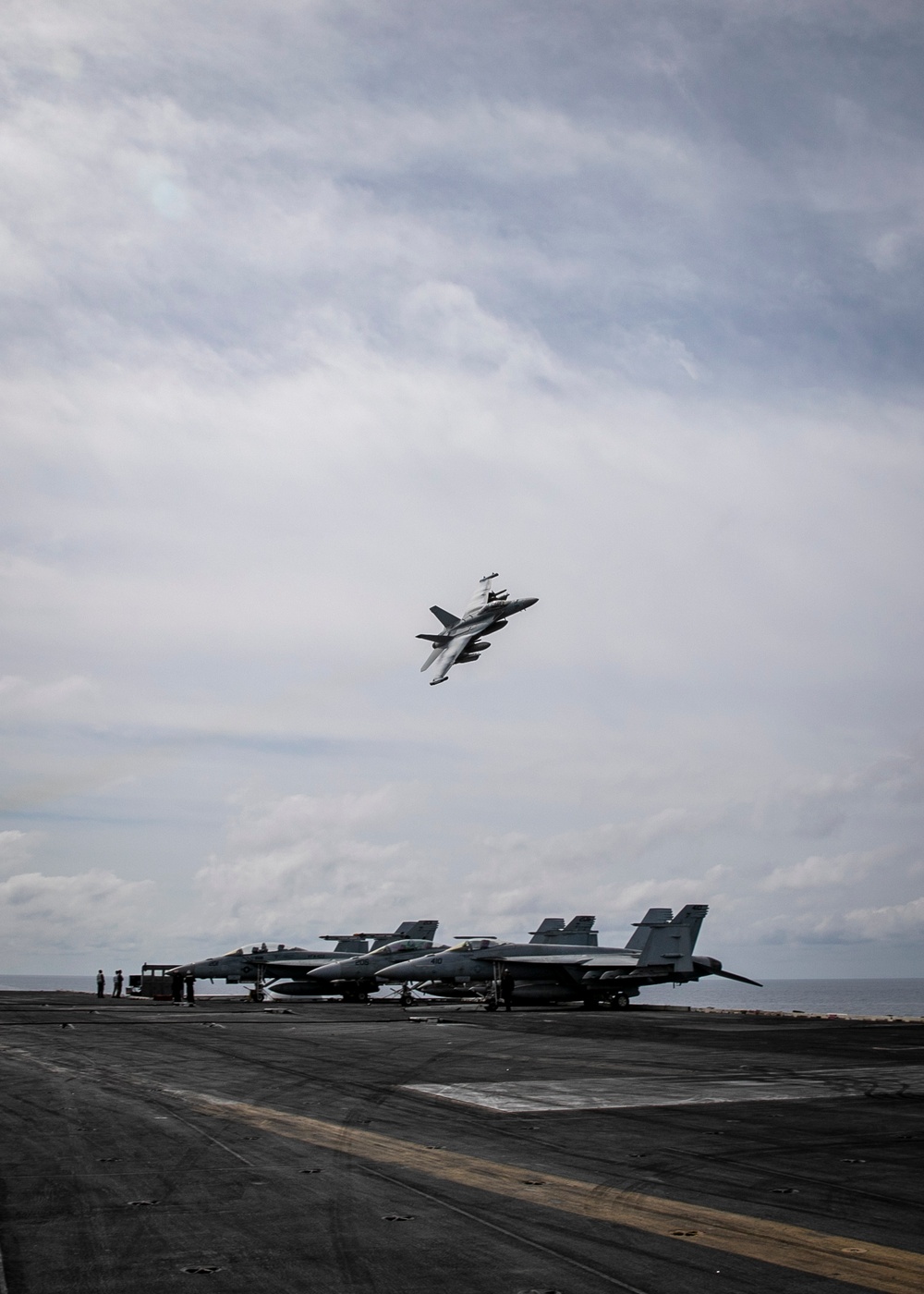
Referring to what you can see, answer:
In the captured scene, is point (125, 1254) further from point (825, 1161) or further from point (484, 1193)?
point (825, 1161)

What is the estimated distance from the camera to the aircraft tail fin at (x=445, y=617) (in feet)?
152

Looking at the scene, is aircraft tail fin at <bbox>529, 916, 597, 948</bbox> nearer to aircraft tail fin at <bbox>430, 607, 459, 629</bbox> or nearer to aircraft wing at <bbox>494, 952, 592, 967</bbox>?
aircraft wing at <bbox>494, 952, 592, 967</bbox>

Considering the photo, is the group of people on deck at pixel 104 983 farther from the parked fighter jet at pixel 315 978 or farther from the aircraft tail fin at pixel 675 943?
the aircraft tail fin at pixel 675 943

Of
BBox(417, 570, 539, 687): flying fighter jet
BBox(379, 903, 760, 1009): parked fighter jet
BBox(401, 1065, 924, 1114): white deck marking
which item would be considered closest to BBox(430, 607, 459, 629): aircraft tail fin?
BBox(417, 570, 539, 687): flying fighter jet

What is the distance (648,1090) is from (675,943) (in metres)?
33.2

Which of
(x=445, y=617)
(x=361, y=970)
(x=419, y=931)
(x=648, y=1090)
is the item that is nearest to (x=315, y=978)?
(x=361, y=970)

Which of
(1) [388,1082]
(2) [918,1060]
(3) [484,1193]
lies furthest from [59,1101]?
(2) [918,1060]

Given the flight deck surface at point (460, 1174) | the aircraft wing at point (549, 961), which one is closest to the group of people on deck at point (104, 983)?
the aircraft wing at point (549, 961)

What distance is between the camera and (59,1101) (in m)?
15.4

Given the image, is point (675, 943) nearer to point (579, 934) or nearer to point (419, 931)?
point (579, 934)

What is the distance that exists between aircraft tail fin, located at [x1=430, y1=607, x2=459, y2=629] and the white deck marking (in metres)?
28.8

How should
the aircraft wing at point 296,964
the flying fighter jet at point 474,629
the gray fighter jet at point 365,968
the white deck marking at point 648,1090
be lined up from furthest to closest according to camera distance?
→ the aircraft wing at point 296,964
the gray fighter jet at point 365,968
the flying fighter jet at point 474,629
the white deck marking at point 648,1090

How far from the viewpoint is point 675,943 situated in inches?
1923

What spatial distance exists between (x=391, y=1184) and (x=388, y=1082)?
8.71 metres
